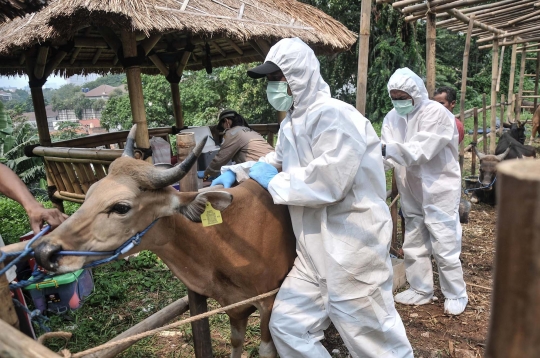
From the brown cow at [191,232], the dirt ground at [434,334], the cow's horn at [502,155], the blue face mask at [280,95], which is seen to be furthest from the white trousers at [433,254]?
the cow's horn at [502,155]

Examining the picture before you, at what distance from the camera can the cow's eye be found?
2.09m

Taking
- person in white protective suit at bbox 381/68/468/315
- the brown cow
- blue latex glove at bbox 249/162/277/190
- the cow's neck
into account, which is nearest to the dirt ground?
person in white protective suit at bbox 381/68/468/315

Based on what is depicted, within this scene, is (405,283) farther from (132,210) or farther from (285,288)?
(132,210)

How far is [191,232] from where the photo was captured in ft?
8.07

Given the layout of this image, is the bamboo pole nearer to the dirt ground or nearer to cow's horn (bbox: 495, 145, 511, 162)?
the dirt ground

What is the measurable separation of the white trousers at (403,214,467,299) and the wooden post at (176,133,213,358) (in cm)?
239

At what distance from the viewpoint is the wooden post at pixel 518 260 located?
2.01ft

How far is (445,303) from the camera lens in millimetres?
4109

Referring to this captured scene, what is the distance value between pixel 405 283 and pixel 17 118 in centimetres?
2025

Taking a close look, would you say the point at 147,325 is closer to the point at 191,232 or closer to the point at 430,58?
the point at 191,232

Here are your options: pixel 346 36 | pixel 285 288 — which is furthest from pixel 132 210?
pixel 346 36

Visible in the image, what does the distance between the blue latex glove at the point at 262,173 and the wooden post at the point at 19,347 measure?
1579mm

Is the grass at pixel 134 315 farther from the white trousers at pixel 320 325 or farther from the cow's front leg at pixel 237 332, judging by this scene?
the white trousers at pixel 320 325

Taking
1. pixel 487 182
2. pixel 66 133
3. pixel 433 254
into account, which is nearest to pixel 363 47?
pixel 433 254
